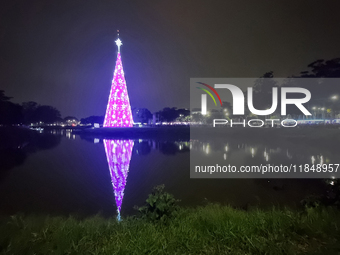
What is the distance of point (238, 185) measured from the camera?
30.1 ft

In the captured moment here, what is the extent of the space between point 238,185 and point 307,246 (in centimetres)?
617

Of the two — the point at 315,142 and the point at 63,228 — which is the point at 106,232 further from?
the point at 315,142

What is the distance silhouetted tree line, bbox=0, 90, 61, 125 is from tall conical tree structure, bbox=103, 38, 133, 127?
68.1 feet

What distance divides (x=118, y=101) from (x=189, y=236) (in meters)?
25.0

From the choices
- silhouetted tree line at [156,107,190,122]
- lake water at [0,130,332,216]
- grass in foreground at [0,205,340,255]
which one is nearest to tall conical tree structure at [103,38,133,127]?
lake water at [0,130,332,216]

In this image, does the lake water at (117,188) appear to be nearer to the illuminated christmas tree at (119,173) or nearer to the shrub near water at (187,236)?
the illuminated christmas tree at (119,173)

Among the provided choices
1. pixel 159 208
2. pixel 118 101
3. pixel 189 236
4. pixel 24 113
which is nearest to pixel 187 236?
pixel 189 236

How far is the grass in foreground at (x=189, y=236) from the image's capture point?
10.2 feet

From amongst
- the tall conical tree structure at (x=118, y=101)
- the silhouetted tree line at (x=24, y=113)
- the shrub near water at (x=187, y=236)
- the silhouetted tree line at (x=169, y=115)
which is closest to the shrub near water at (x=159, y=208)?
the shrub near water at (x=187, y=236)

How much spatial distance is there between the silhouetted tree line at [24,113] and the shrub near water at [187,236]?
41.3 metres

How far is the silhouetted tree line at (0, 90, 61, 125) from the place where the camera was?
38.7 meters

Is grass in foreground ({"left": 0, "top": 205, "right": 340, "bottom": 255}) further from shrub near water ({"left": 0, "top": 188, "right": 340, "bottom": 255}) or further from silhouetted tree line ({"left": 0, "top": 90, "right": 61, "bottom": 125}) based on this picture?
silhouetted tree line ({"left": 0, "top": 90, "right": 61, "bottom": 125})

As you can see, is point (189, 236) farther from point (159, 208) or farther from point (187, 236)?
point (159, 208)

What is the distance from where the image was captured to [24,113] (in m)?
81.2
